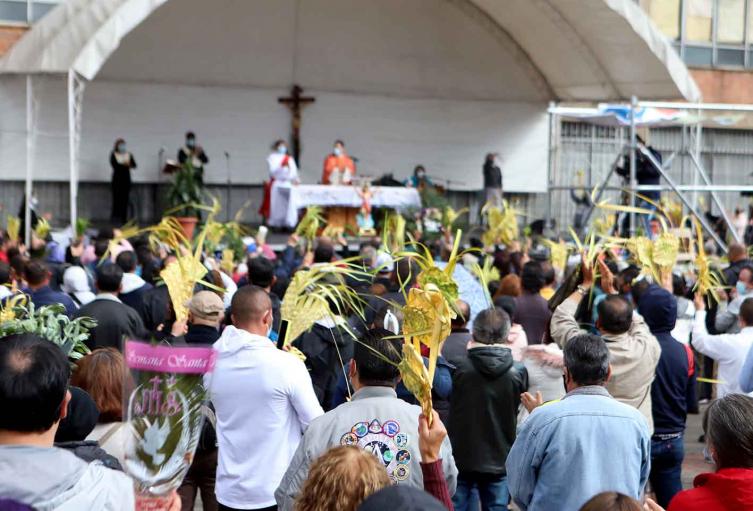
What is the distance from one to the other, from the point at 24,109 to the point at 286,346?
50.6ft

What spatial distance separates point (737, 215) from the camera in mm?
22266

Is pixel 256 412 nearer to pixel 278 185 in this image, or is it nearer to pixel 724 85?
pixel 278 185

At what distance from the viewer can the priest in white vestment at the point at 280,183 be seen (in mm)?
19344

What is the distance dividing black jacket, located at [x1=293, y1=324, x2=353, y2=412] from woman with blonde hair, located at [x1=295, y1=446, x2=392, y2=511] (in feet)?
10.4

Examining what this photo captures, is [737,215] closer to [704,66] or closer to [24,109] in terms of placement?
[704,66]

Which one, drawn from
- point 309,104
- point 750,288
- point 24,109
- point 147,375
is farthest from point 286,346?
point 309,104

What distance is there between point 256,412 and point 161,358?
1971 mm

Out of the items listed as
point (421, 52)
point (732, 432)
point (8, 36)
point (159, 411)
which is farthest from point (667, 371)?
point (421, 52)

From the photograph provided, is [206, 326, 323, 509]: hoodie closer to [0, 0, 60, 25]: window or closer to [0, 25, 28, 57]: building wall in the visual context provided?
[0, 25, 28, 57]: building wall

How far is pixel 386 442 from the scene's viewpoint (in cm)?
385

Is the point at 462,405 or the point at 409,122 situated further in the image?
the point at 409,122

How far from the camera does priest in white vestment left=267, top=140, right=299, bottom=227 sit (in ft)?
63.5

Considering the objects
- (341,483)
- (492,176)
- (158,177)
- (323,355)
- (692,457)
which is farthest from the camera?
(492,176)

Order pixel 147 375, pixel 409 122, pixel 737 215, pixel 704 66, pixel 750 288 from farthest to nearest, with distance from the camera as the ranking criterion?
1. pixel 704 66
2. pixel 409 122
3. pixel 737 215
4. pixel 750 288
5. pixel 147 375
